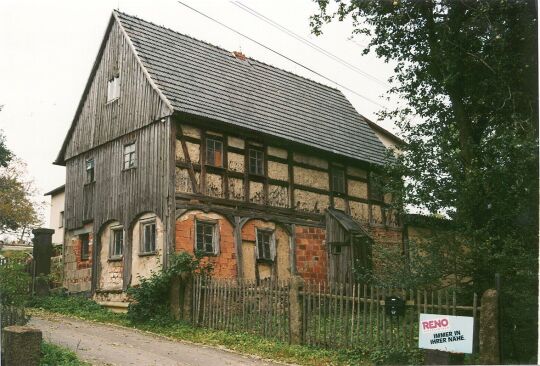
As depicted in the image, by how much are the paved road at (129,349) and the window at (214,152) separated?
546cm

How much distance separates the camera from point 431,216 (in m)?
13.0

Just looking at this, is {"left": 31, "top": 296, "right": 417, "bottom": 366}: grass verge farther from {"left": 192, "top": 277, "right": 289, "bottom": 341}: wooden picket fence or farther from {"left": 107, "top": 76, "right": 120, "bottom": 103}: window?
{"left": 107, "top": 76, "right": 120, "bottom": 103}: window

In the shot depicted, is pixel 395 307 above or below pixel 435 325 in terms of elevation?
above

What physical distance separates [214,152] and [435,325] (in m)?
9.92

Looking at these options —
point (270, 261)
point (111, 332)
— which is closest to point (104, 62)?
point (270, 261)

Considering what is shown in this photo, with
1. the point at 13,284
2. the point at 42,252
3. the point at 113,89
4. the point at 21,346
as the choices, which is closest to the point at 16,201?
the point at 42,252

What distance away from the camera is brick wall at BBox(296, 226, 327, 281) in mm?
18734

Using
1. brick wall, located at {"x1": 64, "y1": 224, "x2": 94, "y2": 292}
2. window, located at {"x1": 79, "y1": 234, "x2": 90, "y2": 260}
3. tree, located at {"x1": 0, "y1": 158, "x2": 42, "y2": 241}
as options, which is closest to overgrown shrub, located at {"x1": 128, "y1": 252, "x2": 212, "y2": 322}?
brick wall, located at {"x1": 64, "y1": 224, "x2": 94, "y2": 292}

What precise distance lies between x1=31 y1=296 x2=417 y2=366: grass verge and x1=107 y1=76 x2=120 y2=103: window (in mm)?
6687

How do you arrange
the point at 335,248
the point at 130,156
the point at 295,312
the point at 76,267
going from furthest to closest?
the point at 76,267 → the point at 335,248 → the point at 130,156 → the point at 295,312

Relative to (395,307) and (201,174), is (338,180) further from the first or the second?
(395,307)

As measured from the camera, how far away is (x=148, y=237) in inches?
655

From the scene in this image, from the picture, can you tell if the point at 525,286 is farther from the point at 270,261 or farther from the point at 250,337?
the point at 270,261

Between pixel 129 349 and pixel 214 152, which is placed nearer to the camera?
pixel 129 349
